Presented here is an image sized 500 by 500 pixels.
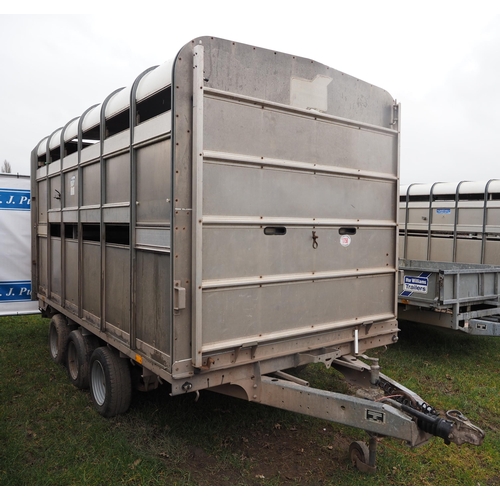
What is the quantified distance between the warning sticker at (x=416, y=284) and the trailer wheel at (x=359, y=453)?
3160 mm

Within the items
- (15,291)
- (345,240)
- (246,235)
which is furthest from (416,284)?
(15,291)

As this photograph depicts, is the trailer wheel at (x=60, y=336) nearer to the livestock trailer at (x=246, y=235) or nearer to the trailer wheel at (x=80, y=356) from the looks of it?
the trailer wheel at (x=80, y=356)

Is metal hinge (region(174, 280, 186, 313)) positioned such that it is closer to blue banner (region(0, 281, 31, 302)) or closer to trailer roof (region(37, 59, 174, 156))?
trailer roof (region(37, 59, 174, 156))

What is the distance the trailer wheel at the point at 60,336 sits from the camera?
593 centimetres

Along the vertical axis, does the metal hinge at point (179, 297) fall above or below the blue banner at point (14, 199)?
below

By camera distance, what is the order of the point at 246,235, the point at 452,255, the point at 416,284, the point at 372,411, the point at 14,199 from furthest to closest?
the point at 452,255
the point at 14,199
the point at 416,284
the point at 246,235
the point at 372,411

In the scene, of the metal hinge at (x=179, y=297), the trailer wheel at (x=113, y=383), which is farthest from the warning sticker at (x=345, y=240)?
the trailer wheel at (x=113, y=383)

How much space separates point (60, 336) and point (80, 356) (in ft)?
3.19

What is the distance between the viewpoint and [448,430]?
3045 millimetres

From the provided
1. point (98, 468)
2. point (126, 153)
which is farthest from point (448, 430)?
point (126, 153)

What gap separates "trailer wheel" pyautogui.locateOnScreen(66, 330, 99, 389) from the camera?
5.09 metres

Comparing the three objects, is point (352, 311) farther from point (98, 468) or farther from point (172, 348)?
point (98, 468)

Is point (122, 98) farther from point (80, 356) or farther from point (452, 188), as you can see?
point (452, 188)

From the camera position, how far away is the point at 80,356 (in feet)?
16.9
